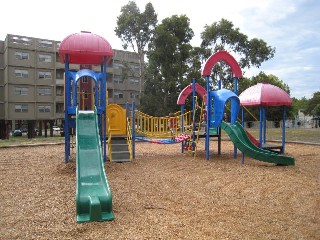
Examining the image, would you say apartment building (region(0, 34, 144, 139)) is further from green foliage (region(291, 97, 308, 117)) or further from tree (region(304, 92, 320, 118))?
green foliage (region(291, 97, 308, 117))

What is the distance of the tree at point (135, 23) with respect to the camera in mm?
32469

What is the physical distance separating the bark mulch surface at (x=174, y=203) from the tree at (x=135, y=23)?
25.1m

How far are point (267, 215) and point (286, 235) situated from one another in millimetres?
872

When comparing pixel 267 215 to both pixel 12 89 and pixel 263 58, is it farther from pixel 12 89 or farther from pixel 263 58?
pixel 12 89

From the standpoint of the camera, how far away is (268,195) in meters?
6.54

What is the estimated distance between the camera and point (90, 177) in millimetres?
6418

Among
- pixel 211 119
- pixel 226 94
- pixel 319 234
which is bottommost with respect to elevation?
pixel 319 234

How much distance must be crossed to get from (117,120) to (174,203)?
7315 mm

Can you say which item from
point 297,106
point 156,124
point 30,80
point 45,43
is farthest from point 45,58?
point 297,106

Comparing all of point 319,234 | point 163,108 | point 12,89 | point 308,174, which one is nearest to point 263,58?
point 163,108

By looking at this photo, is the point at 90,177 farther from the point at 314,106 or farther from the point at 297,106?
the point at 297,106

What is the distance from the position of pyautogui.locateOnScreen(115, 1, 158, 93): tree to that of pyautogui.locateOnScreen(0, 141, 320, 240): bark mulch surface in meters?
25.1

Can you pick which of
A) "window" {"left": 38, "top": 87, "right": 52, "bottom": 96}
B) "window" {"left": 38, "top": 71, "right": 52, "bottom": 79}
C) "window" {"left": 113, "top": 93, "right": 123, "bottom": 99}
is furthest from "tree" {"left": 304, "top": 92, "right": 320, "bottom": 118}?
"window" {"left": 38, "top": 71, "right": 52, "bottom": 79}

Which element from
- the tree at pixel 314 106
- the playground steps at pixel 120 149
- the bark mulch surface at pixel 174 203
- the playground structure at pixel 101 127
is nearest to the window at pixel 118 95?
the playground structure at pixel 101 127
